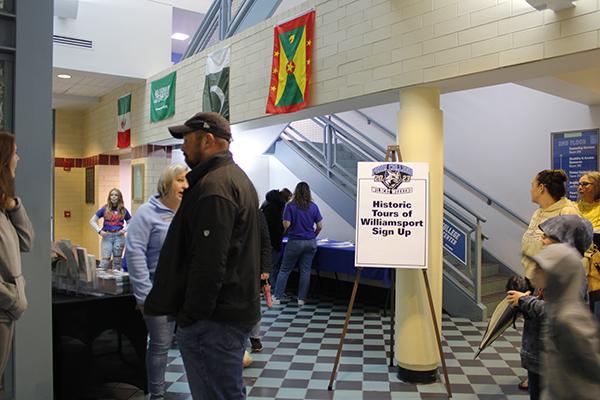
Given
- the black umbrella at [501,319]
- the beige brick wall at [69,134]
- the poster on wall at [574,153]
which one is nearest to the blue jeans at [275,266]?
the poster on wall at [574,153]

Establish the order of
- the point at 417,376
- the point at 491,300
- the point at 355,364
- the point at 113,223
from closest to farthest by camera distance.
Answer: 1. the point at 417,376
2. the point at 355,364
3. the point at 491,300
4. the point at 113,223

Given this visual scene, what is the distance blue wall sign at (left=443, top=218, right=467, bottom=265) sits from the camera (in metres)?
6.59

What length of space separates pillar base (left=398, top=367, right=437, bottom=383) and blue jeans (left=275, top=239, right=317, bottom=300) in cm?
291

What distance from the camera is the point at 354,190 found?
7.70m

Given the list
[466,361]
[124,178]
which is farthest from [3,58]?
[124,178]

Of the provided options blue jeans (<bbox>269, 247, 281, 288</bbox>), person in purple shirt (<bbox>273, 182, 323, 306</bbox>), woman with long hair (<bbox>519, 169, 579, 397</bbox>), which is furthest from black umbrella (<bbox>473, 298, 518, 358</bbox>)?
blue jeans (<bbox>269, 247, 281, 288</bbox>)

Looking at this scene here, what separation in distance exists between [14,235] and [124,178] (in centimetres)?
955

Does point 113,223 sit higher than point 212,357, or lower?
higher

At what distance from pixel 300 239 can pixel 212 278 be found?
4.95m

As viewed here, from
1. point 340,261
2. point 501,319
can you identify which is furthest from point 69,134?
point 501,319

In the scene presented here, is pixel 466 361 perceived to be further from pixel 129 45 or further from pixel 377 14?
pixel 129 45

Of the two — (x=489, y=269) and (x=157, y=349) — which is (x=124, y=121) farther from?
(x=157, y=349)

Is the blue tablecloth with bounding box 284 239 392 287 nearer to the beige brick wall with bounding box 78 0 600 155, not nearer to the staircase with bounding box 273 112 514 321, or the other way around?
the staircase with bounding box 273 112 514 321

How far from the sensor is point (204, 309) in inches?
84.7
